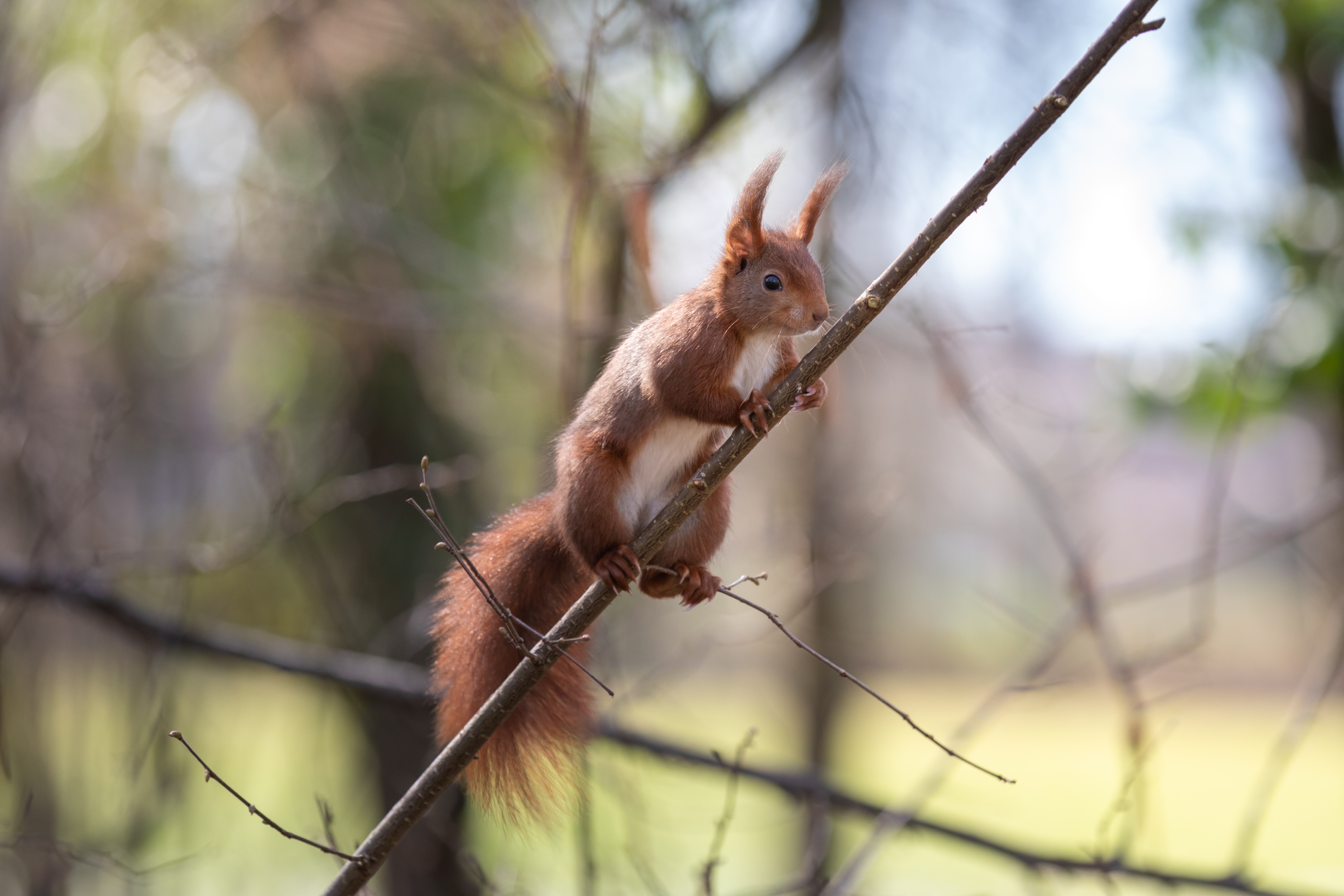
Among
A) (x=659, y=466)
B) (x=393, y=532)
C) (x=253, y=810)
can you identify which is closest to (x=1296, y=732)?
(x=659, y=466)

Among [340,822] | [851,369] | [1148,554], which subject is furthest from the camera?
[1148,554]

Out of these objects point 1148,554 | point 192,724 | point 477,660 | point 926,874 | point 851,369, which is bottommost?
point 192,724

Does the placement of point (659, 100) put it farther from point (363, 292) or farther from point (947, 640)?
point (947, 640)

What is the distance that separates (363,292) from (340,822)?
128 inches

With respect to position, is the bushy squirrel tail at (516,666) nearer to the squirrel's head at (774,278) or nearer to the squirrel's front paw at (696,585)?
the squirrel's front paw at (696,585)

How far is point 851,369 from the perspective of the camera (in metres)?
6.49

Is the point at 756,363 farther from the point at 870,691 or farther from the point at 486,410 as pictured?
the point at 486,410

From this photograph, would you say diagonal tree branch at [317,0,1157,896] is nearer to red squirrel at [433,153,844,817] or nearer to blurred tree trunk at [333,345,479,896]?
red squirrel at [433,153,844,817]

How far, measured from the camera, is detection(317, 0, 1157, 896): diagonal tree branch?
1390 millimetres

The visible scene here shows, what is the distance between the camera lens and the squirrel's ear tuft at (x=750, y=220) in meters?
1.80

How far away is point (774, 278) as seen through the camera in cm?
199

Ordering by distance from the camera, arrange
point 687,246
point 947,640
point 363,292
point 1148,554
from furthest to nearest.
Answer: point 1148,554
point 947,640
point 363,292
point 687,246

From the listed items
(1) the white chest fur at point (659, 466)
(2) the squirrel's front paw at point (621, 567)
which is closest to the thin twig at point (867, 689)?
(2) the squirrel's front paw at point (621, 567)

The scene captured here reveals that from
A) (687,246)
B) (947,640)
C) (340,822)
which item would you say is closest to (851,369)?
(687,246)
